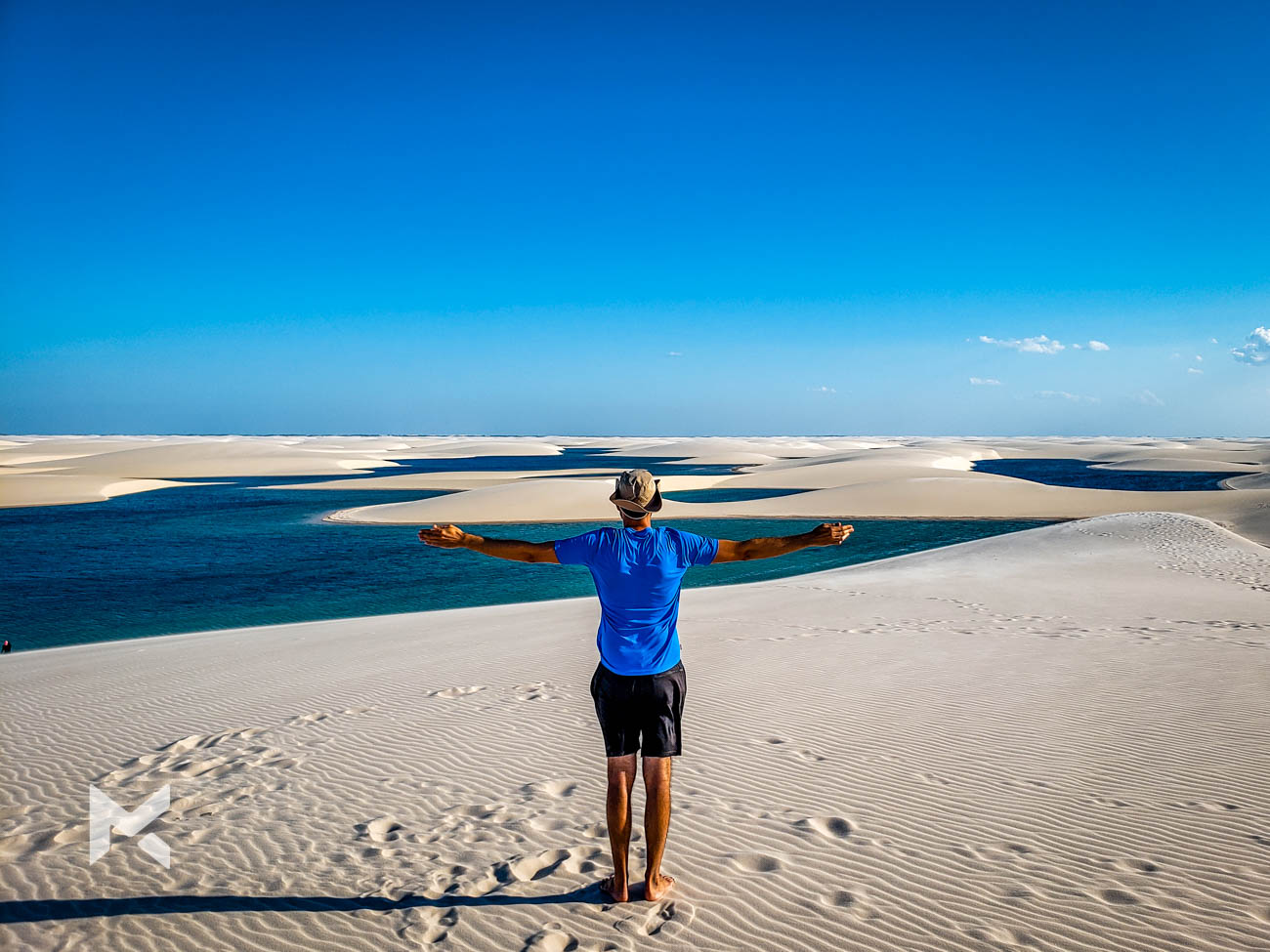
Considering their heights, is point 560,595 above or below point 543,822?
below

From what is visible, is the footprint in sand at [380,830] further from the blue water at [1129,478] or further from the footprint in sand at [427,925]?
the blue water at [1129,478]

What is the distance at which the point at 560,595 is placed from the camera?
17.6 meters

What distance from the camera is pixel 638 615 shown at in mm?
3766

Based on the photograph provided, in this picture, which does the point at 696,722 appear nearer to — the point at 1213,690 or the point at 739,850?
the point at 739,850

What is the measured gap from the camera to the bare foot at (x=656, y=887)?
13.3 ft

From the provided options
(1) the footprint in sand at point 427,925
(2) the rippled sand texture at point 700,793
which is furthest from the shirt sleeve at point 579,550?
(1) the footprint in sand at point 427,925

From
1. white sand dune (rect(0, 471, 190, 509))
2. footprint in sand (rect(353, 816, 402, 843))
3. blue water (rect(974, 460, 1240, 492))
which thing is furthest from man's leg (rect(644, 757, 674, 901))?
blue water (rect(974, 460, 1240, 492))

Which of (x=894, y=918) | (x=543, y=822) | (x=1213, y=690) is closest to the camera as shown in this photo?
(x=894, y=918)

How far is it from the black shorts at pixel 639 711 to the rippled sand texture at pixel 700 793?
36.6 inches

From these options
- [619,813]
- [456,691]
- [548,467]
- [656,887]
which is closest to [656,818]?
[619,813]

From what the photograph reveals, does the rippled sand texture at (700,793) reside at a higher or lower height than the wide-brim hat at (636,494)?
lower

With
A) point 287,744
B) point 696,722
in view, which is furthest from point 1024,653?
point 287,744

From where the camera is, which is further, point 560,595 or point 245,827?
point 560,595

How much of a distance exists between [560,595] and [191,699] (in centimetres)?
962
